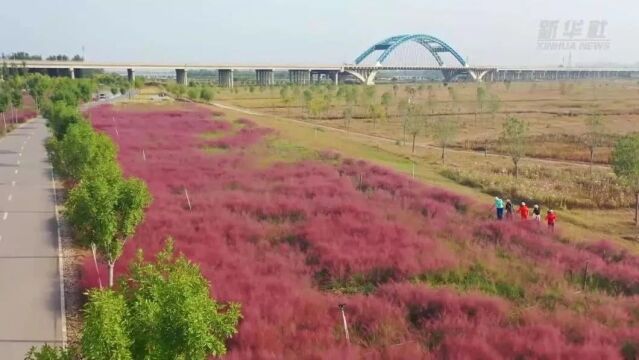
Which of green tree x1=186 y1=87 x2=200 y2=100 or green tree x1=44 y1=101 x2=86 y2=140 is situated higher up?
green tree x1=44 y1=101 x2=86 y2=140

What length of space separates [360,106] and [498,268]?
106 meters

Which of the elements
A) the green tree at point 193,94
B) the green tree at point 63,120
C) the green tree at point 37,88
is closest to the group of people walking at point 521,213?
the green tree at point 63,120

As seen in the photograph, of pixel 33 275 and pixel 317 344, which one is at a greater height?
pixel 317 344

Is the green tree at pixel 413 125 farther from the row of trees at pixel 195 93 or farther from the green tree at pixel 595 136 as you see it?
the row of trees at pixel 195 93

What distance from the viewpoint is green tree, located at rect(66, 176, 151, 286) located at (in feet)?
57.1

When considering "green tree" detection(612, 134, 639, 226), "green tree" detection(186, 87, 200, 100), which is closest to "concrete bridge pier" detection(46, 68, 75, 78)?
"green tree" detection(186, 87, 200, 100)

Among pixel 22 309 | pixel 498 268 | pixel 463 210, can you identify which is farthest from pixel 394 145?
pixel 22 309

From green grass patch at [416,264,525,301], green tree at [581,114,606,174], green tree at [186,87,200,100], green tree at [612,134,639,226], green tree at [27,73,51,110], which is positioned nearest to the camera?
green grass patch at [416,264,525,301]

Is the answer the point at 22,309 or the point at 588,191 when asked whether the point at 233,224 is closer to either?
the point at 22,309

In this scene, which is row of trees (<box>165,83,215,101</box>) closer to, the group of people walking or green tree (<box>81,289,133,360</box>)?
the group of people walking

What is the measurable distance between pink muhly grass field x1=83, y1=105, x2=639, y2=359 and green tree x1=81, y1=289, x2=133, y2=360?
4356mm

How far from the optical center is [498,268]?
20.6m

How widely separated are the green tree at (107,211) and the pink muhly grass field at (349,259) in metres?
2.38

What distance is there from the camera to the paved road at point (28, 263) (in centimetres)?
1664
